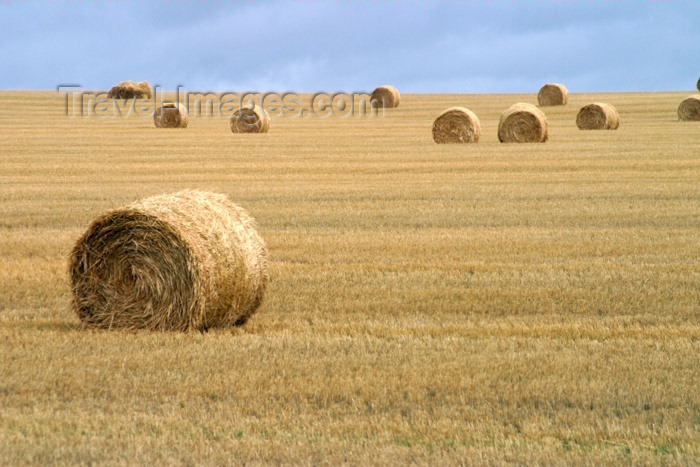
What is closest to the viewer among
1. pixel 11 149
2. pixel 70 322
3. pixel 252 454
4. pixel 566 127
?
pixel 252 454

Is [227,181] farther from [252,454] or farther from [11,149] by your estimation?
[252,454]

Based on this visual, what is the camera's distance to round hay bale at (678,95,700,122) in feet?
126

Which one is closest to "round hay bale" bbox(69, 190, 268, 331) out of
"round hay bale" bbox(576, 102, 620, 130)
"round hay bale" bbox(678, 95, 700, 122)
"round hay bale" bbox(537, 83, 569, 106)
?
"round hay bale" bbox(576, 102, 620, 130)

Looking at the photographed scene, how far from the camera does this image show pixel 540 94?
49750 millimetres

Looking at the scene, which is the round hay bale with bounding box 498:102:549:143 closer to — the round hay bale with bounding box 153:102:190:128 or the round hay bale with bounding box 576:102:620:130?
the round hay bale with bounding box 576:102:620:130

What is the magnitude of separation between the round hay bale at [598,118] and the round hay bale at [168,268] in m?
27.7

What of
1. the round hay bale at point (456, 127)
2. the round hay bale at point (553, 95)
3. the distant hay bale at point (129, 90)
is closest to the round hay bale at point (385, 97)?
the round hay bale at point (553, 95)

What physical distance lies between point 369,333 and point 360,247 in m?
4.31

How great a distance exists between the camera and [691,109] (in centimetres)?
3850

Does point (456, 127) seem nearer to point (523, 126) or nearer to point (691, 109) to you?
point (523, 126)

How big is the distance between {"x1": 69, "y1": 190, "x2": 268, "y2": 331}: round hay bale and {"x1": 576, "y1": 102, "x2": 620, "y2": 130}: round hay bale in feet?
91.0

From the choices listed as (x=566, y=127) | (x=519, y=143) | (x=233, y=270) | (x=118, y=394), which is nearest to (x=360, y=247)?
(x=233, y=270)

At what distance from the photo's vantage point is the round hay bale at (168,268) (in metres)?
8.22

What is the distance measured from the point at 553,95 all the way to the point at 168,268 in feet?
141
